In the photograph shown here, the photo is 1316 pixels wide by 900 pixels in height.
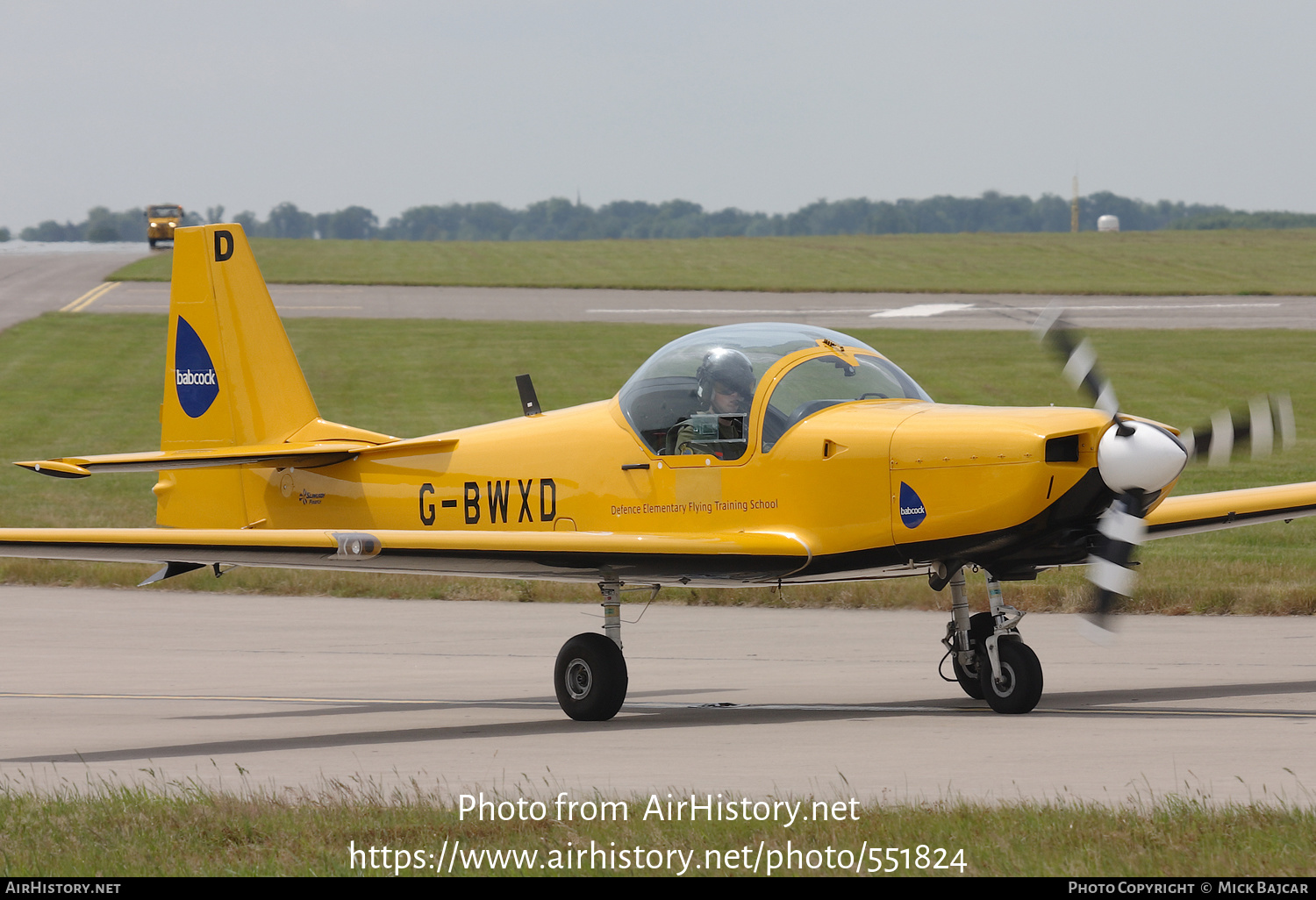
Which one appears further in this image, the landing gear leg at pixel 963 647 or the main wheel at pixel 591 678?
the landing gear leg at pixel 963 647

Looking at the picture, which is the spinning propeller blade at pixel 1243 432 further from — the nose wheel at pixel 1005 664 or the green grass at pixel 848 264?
the green grass at pixel 848 264

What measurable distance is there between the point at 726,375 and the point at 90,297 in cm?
5298

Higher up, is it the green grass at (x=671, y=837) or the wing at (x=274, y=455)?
the wing at (x=274, y=455)

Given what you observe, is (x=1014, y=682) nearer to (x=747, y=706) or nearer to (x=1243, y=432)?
(x=747, y=706)

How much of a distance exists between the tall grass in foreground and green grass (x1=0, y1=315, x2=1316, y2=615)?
11.0 metres

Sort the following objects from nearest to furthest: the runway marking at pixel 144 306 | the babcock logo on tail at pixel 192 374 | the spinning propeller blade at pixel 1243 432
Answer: the spinning propeller blade at pixel 1243 432
the babcock logo on tail at pixel 192 374
the runway marking at pixel 144 306

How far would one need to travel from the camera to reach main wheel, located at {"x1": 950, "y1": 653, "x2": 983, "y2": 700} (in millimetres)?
12023

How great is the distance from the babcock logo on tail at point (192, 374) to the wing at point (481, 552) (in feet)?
10.1

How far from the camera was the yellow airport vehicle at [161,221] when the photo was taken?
87625 mm

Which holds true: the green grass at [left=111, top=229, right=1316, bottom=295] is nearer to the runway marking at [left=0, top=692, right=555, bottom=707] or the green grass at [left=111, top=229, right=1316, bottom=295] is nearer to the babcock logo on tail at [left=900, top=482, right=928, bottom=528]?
the runway marking at [left=0, top=692, right=555, bottom=707]

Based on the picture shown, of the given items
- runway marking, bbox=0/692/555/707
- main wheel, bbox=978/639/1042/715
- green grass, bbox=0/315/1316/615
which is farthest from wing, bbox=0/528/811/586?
green grass, bbox=0/315/1316/615

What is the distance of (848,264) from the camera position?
73.9m

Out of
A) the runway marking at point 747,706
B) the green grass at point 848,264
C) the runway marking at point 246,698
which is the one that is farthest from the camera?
the green grass at point 848,264

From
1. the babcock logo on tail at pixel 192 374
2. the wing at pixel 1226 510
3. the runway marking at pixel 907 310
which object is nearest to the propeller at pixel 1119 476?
the wing at pixel 1226 510
